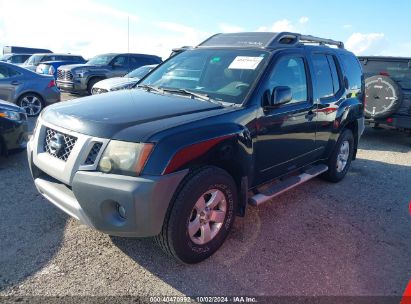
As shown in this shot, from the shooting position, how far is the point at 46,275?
2738 mm

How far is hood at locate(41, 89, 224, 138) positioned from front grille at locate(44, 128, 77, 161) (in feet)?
0.26

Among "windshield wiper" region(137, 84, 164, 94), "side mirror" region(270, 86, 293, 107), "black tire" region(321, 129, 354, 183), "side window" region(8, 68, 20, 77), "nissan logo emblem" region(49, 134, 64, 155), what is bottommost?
"black tire" region(321, 129, 354, 183)

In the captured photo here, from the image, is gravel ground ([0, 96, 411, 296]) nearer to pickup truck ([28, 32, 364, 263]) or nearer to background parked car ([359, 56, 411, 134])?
pickup truck ([28, 32, 364, 263])

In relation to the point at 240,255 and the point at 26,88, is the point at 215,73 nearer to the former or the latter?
the point at 240,255

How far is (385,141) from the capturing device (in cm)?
837

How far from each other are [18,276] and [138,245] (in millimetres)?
979

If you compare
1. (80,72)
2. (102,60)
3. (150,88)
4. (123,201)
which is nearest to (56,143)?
(123,201)

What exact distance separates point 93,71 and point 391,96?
10.1 meters

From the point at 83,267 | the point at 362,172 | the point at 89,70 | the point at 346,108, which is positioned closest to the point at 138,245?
the point at 83,267

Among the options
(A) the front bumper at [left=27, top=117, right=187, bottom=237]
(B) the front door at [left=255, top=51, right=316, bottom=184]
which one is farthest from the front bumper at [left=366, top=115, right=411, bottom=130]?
(A) the front bumper at [left=27, top=117, right=187, bottom=237]

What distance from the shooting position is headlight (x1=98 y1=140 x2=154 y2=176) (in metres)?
2.46

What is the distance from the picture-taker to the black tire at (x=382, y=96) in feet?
23.1

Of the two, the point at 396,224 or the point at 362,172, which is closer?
the point at 396,224

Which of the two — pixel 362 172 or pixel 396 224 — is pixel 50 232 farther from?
pixel 362 172
